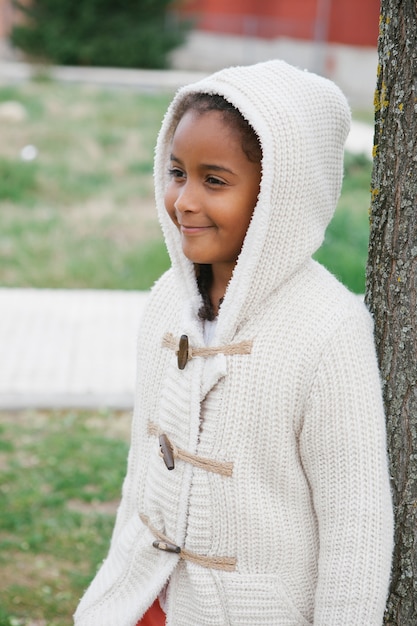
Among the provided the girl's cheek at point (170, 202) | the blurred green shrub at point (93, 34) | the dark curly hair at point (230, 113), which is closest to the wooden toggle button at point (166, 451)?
the girl's cheek at point (170, 202)

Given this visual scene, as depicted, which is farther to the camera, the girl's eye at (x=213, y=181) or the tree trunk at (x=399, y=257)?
the tree trunk at (x=399, y=257)

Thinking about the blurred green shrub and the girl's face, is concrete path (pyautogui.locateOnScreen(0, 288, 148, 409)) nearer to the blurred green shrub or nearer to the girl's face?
the girl's face

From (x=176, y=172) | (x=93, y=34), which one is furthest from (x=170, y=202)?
(x=93, y=34)

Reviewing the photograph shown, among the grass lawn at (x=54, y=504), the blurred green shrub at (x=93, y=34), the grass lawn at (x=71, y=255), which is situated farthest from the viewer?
the blurred green shrub at (x=93, y=34)

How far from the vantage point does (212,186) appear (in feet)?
5.57

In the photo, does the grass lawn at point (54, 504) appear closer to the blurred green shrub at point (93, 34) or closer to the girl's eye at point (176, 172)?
the girl's eye at point (176, 172)

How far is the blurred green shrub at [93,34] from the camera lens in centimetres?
2359

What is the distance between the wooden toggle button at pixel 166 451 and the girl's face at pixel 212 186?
0.38 m

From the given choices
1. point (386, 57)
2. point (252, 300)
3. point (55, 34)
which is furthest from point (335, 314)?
point (55, 34)

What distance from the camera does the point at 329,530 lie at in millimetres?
1702

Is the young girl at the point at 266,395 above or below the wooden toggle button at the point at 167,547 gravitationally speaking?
above

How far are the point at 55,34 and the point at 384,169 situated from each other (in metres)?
23.0

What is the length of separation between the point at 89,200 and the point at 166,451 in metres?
8.20

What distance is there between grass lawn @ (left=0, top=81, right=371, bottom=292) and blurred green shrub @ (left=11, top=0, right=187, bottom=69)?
363 inches
